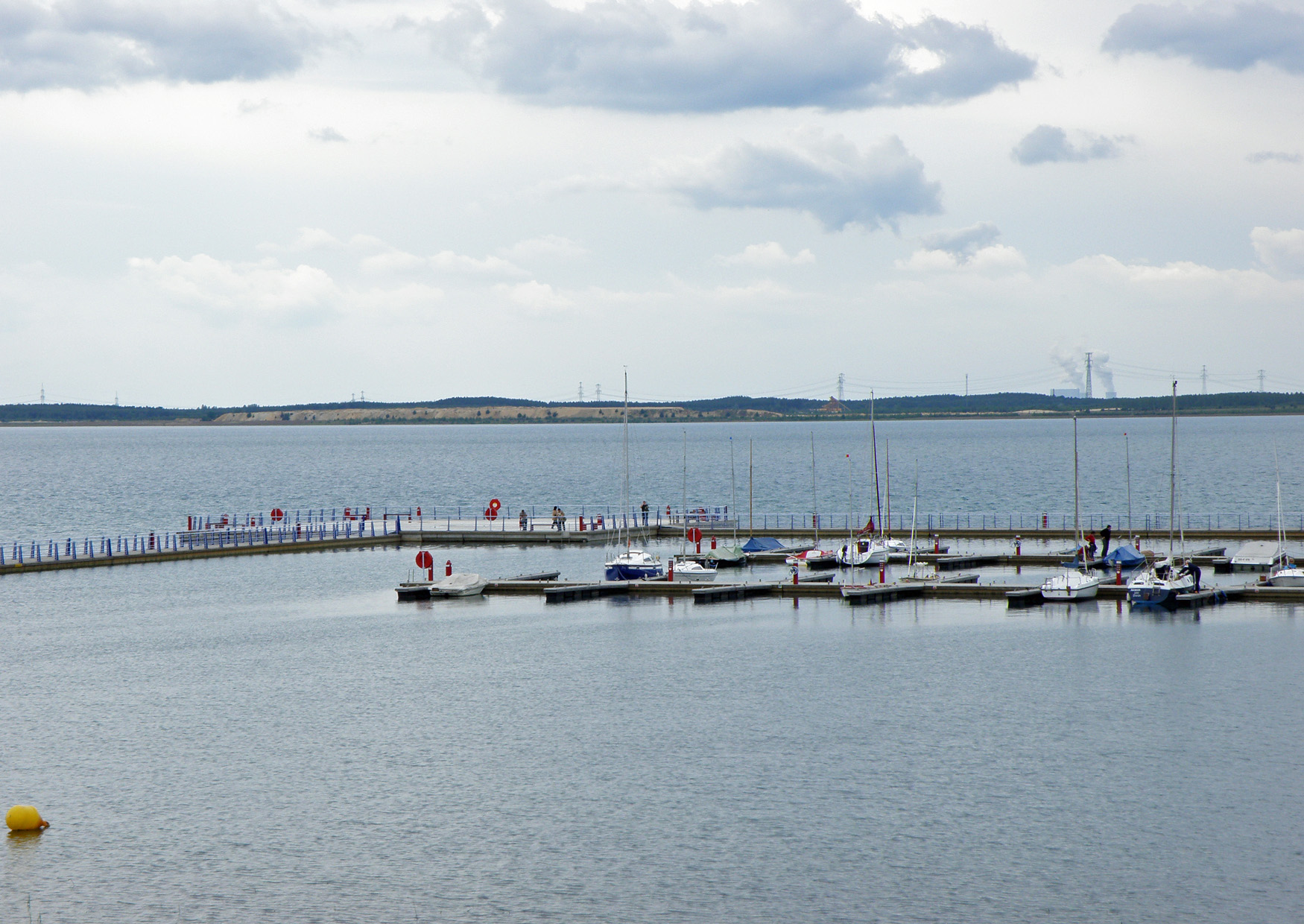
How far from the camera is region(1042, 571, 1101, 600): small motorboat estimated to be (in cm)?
6456

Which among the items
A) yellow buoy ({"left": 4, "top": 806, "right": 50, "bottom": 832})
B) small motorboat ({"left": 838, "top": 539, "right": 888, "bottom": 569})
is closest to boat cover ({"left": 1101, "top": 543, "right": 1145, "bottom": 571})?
small motorboat ({"left": 838, "top": 539, "right": 888, "bottom": 569})

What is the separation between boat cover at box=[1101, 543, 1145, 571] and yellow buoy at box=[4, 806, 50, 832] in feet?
194

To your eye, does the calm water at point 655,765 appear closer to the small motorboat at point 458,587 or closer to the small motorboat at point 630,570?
the small motorboat at point 458,587

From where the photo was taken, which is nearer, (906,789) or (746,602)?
(906,789)

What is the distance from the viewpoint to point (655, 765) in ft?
123

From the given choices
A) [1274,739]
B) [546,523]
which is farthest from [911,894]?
[546,523]

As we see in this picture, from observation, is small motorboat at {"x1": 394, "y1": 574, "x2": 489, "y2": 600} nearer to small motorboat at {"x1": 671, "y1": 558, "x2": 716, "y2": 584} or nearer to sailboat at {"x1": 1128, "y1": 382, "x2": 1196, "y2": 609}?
small motorboat at {"x1": 671, "y1": 558, "x2": 716, "y2": 584}

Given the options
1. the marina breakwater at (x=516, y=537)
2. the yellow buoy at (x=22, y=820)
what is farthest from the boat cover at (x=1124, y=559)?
the yellow buoy at (x=22, y=820)

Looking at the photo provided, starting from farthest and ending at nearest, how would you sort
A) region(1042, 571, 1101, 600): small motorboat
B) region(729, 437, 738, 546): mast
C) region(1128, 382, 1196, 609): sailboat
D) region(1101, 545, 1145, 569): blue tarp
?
region(729, 437, 738, 546): mast
region(1101, 545, 1145, 569): blue tarp
region(1042, 571, 1101, 600): small motorboat
region(1128, 382, 1196, 609): sailboat

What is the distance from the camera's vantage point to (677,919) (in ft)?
87.7

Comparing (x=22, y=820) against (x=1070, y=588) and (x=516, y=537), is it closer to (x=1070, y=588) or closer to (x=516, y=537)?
(x=1070, y=588)

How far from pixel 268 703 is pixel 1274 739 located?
3275 cm

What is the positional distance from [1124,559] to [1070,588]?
11.7 meters

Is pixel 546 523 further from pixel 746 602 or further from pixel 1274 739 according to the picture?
pixel 1274 739
